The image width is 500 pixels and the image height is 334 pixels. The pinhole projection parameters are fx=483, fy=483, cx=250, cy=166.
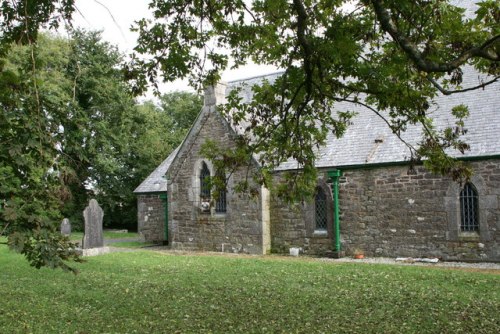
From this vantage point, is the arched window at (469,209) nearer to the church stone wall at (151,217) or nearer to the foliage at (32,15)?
the foliage at (32,15)

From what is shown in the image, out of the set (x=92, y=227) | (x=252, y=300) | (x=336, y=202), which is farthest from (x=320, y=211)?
(x=92, y=227)

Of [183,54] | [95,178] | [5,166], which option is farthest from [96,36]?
[5,166]

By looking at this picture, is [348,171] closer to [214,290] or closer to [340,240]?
[340,240]

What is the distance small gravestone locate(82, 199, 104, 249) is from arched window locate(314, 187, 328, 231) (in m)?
7.83

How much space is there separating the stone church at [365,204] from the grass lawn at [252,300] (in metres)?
2.40

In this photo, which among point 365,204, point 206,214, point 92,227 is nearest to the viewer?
point 365,204

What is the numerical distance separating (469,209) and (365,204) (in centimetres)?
305

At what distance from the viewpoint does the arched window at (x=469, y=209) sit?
542 inches

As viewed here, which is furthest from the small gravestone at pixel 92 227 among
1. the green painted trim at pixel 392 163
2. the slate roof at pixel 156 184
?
the green painted trim at pixel 392 163

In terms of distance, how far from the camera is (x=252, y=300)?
29.7ft

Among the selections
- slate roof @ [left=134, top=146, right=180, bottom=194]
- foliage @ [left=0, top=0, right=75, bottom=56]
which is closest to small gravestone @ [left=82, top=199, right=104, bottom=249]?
slate roof @ [left=134, top=146, right=180, bottom=194]

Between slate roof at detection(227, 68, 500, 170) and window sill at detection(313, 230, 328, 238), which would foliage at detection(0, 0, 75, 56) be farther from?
window sill at detection(313, 230, 328, 238)

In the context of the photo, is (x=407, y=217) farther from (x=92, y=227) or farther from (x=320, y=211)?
(x=92, y=227)

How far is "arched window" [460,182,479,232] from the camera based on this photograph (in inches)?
542
